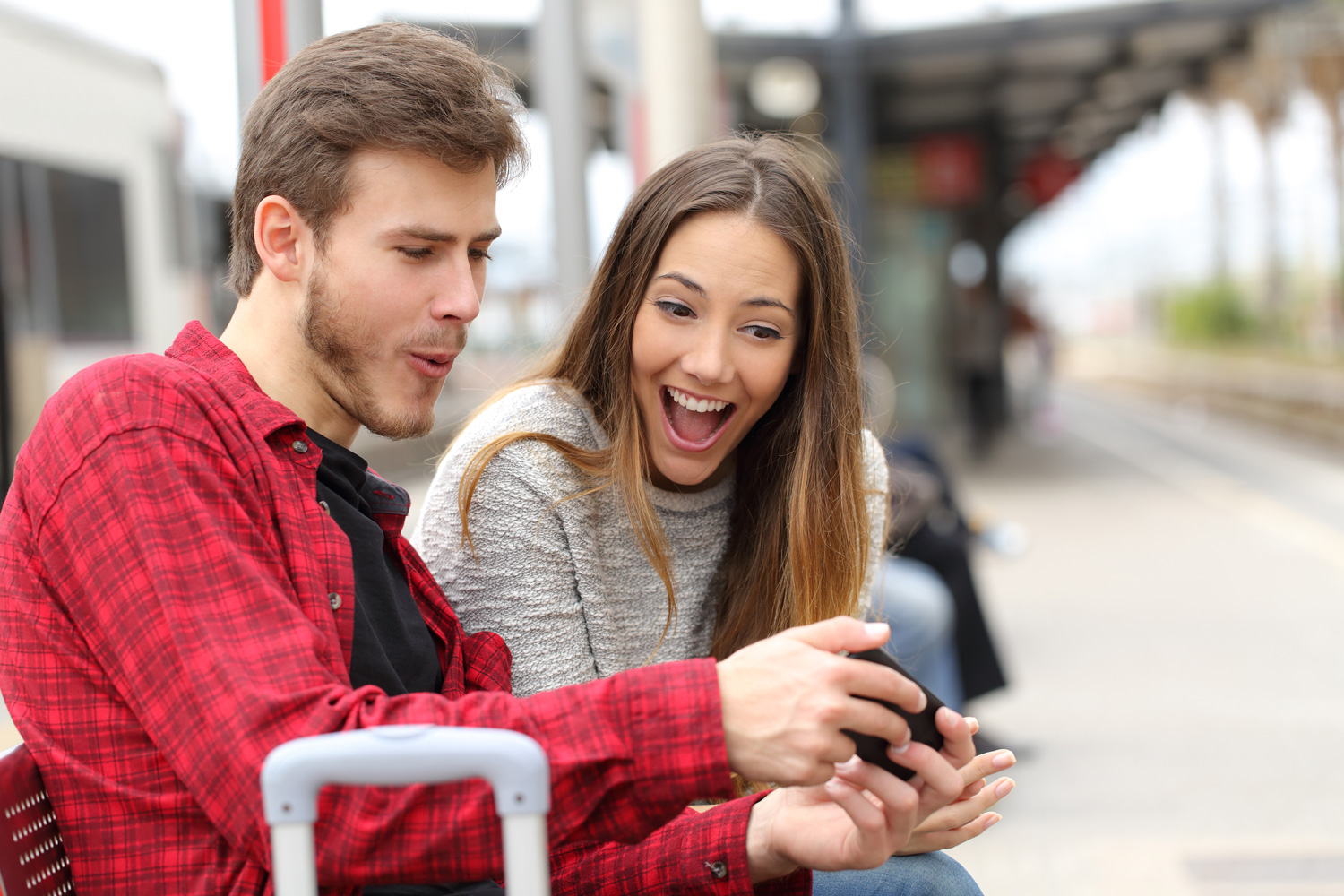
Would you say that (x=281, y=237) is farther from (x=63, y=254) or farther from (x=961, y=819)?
(x=63, y=254)

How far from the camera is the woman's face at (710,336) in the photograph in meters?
2.20

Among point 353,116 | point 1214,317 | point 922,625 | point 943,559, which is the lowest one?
point 922,625

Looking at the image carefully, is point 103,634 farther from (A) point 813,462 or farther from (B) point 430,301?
(A) point 813,462

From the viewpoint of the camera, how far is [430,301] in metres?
1.66

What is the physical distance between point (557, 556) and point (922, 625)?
7.13 ft

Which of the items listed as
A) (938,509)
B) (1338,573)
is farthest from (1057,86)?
(938,509)

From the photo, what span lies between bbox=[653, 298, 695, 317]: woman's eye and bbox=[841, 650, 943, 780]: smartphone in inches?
37.0

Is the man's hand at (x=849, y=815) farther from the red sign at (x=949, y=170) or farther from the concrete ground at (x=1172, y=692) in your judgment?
the red sign at (x=949, y=170)

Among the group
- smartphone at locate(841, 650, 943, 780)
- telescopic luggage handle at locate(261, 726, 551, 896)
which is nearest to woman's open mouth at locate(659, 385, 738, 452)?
smartphone at locate(841, 650, 943, 780)

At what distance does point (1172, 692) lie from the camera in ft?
17.9

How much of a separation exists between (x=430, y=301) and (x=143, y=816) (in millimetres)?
683

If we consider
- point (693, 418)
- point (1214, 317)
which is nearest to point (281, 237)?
point (693, 418)

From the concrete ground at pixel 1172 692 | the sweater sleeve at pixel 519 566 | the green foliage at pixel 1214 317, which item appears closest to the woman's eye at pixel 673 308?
the sweater sleeve at pixel 519 566

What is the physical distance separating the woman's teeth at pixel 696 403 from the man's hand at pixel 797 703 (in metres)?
0.96
